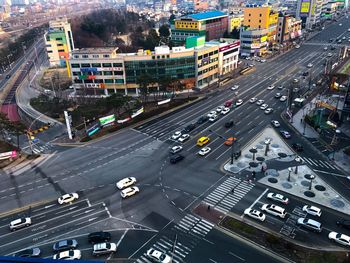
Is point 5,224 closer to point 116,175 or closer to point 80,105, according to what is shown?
point 116,175

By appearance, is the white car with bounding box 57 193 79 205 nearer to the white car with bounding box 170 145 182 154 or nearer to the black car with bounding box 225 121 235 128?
the white car with bounding box 170 145 182 154

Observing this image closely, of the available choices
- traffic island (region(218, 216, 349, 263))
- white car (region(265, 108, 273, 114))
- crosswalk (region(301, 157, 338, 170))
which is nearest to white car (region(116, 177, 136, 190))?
traffic island (region(218, 216, 349, 263))

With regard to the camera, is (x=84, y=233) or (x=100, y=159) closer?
(x=84, y=233)

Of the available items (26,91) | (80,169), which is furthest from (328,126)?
(26,91)

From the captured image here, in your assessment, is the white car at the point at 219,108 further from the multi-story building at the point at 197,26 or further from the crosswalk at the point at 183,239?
the multi-story building at the point at 197,26

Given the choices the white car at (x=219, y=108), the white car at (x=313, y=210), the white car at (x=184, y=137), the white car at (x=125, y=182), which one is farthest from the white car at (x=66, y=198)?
the white car at (x=219, y=108)

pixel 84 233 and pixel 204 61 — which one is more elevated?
pixel 204 61

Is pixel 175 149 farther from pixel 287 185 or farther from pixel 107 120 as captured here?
pixel 287 185
